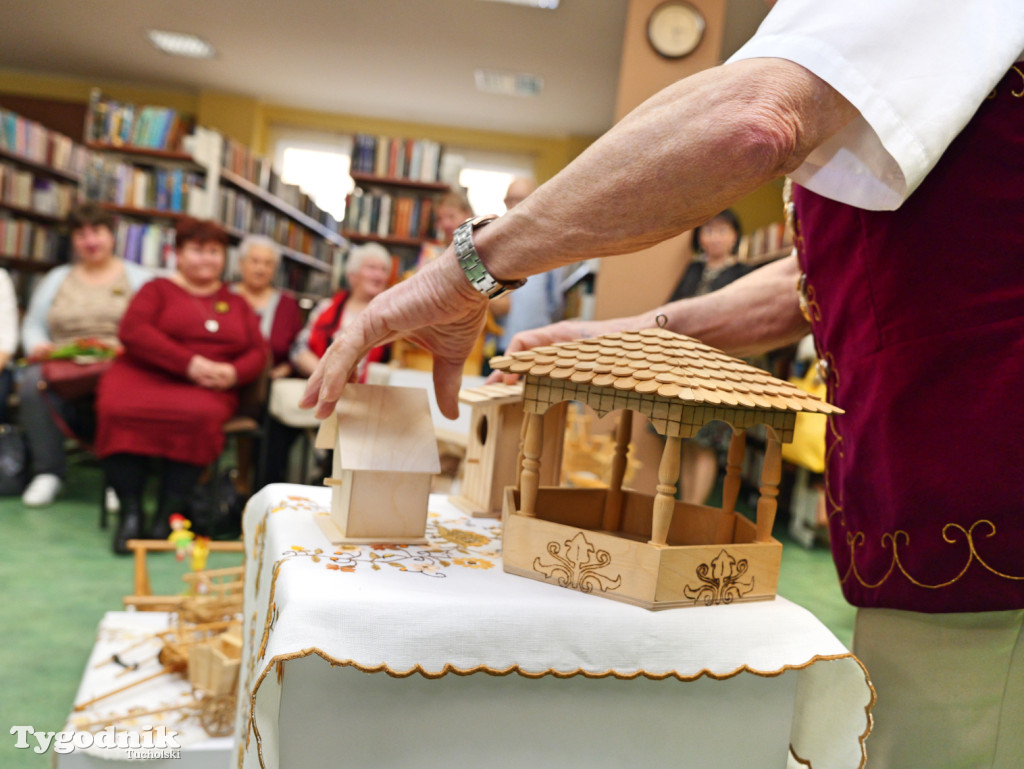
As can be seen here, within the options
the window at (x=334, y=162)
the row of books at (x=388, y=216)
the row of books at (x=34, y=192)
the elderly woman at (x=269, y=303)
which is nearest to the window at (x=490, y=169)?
the window at (x=334, y=162)

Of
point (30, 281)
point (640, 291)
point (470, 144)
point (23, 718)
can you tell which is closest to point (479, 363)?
point (640, 291)

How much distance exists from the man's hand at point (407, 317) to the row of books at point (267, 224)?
5.85 m

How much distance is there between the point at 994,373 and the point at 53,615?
2639 millimetres

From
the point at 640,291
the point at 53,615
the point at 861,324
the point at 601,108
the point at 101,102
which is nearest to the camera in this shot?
the point at 861,324

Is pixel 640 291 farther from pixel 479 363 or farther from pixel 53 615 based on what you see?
pixel 53 615

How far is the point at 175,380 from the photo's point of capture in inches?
139

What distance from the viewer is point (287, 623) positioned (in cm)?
63

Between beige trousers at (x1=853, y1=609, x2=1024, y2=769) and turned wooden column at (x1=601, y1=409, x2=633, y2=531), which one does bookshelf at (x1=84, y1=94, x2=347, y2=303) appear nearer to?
turned wooden column at (x1=601, y1=409, x2=633, y2=531)

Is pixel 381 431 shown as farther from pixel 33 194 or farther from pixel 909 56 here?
pixel 33 194

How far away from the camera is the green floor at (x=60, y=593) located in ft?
6.23

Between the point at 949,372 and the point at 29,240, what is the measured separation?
711 centimetres

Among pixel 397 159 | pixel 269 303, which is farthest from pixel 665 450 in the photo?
pixel 397 159

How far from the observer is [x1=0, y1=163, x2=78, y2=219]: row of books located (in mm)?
5938

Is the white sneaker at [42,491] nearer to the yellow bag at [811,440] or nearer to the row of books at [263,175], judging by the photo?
the row of books at [263,175]
